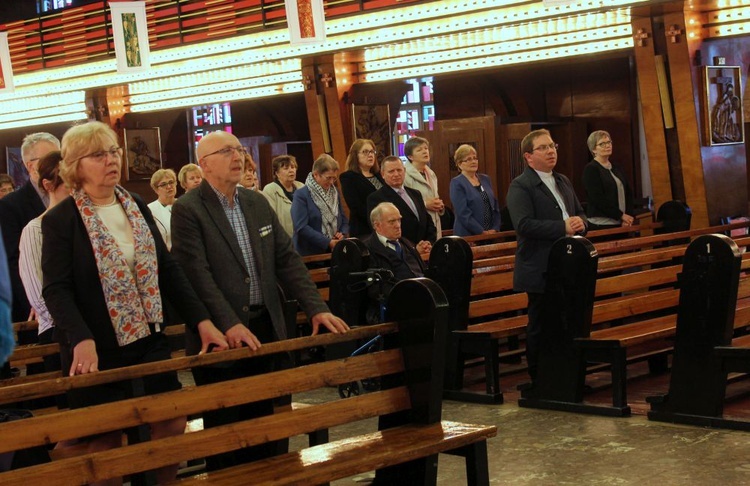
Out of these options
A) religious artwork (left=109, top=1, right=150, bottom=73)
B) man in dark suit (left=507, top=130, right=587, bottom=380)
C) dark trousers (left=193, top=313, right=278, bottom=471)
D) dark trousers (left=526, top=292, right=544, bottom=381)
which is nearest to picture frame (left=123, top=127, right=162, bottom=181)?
religious artwork (left=109, top=1, right=150, bottom=73)

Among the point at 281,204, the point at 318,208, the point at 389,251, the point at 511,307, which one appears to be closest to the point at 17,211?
the point at 389,251

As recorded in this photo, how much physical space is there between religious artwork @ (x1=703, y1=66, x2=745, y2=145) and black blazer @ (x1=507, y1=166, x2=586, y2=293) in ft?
15.2

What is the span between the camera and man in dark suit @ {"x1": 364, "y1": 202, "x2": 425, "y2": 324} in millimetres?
7816

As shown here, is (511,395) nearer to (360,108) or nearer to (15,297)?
(15,297)

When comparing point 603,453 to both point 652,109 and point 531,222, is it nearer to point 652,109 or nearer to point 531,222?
point 531,222

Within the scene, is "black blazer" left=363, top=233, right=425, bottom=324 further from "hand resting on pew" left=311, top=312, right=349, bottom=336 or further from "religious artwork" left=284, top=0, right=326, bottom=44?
"religious artwork" left=284, top=0, right=326, bottom=44

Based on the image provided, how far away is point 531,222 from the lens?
Result: 24.1 feet

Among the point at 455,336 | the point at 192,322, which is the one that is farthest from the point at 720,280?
the point at 192,322

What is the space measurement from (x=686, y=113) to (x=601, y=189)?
1.80m

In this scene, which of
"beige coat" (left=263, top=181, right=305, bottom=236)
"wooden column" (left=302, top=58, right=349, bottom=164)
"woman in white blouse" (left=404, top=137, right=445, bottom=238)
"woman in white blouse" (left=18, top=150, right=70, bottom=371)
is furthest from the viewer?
"wooden column" (left=302, top=58, right=349, bottom=164)

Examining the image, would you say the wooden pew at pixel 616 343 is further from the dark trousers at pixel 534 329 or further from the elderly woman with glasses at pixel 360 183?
the elderly woman with glasses at pixel 360 183

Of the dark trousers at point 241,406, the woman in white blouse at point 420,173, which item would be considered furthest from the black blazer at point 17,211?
the woman in white blouse at point 420,173

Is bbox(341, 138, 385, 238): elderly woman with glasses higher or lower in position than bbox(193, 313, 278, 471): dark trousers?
higher

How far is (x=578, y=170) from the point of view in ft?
52.1
